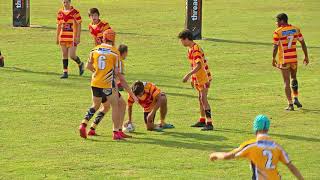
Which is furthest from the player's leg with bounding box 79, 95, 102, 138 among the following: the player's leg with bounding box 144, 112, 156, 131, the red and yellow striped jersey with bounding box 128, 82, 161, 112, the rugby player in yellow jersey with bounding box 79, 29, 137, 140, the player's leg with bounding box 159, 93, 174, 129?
the player's leg with bounding box 159, 93, 174, 129

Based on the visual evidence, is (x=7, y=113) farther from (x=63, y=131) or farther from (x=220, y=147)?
(x=220, y=147)

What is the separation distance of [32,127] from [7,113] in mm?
1470

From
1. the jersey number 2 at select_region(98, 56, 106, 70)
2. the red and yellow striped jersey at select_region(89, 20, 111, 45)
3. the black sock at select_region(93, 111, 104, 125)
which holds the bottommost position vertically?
the black sock at select_region(93, 111, 104, 125)

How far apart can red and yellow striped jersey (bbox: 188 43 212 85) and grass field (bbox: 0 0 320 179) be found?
99cm

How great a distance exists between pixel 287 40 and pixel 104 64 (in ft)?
17.5

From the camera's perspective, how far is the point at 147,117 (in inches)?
649

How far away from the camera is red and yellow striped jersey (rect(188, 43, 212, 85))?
1634cm

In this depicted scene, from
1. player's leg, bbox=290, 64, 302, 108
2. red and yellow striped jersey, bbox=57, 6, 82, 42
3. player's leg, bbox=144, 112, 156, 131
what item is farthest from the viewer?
red and yellow striped jersey, bbox=57, 6, 82, 42

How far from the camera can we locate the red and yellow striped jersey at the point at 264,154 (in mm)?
9805

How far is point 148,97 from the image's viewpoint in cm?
1642

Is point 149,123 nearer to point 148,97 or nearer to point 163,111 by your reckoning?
point 163,111

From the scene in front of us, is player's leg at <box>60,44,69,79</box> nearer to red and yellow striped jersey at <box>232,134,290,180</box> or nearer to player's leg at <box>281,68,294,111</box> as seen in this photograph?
player's leg at <box>281,68,294,111</box>

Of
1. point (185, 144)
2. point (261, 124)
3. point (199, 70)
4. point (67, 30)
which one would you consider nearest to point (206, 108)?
point (199, 70)

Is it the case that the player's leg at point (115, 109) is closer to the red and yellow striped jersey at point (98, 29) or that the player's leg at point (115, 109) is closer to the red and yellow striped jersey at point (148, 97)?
the red and yellow striped jersey at point (148, 97)
